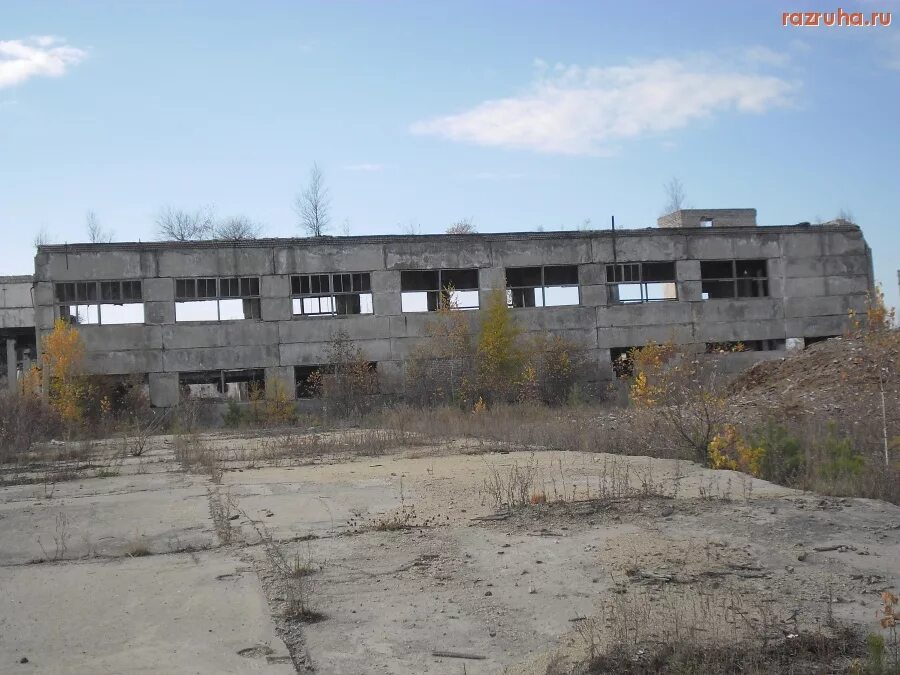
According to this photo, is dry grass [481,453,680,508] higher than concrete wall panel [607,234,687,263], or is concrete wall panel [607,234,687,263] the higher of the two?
concrete wall panel [607,234,687,263]

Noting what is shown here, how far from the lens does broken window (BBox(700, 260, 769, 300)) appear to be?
119 feet

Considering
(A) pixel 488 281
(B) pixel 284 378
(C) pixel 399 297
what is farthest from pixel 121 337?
(A) pixel 488 281

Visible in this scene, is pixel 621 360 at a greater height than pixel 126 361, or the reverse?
pixel 126 361

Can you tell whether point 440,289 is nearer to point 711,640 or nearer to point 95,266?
point 95,266

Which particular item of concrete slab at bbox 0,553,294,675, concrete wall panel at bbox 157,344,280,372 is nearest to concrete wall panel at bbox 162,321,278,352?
concrete wall panel at bbox 157,344,280,372

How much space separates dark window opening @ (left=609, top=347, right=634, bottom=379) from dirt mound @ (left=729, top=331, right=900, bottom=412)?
1328 centimetres

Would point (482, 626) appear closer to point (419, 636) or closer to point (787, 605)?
point (419, 636)

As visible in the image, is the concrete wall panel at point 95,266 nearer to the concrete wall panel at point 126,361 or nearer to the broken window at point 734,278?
the concrete wall panel at point 126,361

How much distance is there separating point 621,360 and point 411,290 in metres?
9.32

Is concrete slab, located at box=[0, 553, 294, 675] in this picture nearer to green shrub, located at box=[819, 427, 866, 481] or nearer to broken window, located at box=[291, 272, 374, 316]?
green shrub, located at box=[819, 427, 866, 481]

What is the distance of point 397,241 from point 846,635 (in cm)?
2985

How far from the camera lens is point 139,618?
5012mm

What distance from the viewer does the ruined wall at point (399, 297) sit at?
3161 centimetres

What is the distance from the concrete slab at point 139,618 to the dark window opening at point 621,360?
2849 centimetres
